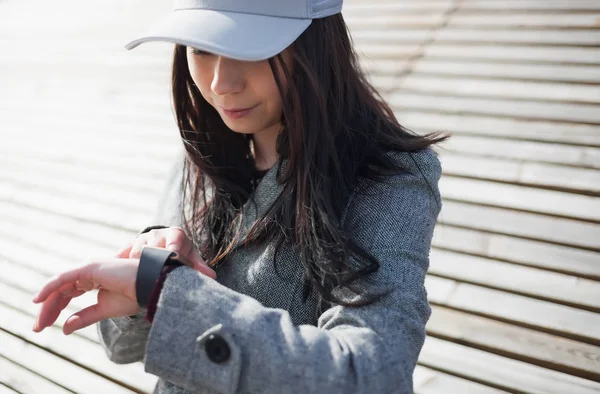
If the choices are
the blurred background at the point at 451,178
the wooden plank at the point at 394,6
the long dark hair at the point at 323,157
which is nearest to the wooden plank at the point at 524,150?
the blurred background at the point at 451,178

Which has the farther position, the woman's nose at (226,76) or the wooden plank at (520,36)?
the wooden plank at (520,36)

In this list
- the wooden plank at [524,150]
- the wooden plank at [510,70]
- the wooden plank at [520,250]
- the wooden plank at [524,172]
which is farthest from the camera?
the wooden plank at [510,70]

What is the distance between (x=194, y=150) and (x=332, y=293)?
1.78 feet

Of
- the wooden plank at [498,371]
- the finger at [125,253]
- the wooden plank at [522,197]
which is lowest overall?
the wooden plank at [498,371]

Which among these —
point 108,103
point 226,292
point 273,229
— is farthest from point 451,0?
point 226,292

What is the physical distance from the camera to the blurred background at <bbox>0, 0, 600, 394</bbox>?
2361 millimetres

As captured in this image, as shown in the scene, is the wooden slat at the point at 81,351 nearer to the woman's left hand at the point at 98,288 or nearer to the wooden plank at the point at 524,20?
the woman's left hand at the point at 98,288

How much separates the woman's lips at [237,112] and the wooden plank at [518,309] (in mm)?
1385

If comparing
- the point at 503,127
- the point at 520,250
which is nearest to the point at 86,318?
the point at 520,250

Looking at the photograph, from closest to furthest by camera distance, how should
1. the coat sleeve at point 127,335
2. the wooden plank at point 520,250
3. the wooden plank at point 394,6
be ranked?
the coat sleeve at point 127,335 < the wooden plank at point 520,250 < the wooden plank at point 394,6

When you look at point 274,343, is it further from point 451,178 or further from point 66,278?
point 451,178

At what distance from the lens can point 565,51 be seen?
3.33m

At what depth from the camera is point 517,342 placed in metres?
2.32

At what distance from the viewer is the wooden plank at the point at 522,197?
104 inches
